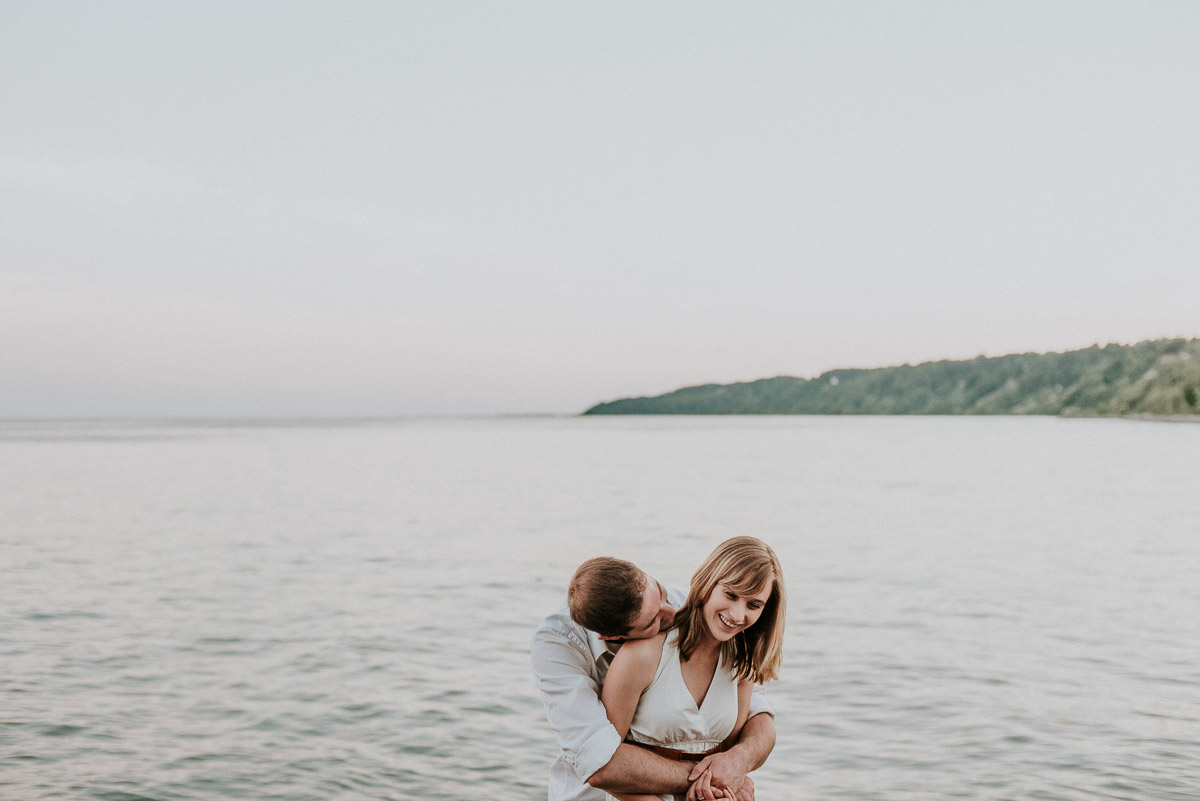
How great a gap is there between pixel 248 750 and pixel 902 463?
5352cm

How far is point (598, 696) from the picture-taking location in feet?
10.3

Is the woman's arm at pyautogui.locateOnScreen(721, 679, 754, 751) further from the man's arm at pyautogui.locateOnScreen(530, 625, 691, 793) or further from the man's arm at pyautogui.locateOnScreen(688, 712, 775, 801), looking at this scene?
the man's arm at pyautogui.locateOnScreen(530, 625, 691, 793)

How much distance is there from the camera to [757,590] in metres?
3.00

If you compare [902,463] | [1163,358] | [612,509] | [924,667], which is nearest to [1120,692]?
[924,667]

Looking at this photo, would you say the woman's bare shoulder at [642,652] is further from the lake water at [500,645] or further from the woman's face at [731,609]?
the lake water at [500,645]

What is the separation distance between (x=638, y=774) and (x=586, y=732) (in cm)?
22

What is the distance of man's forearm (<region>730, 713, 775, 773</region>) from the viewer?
3178 mm

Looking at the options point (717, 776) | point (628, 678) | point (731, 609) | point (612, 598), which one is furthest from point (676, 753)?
point (612, 598)

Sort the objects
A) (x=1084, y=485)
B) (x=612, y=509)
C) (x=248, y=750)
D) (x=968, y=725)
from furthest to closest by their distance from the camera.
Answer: (x=1084, y=485), (x=612, y=509), (x=968, y=725), (x=248, y=750)

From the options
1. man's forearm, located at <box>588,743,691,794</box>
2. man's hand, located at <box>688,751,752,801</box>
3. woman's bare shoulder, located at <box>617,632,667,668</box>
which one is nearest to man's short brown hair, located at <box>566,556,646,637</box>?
woman's bare shoulder, located at <box>617,632,667,668</box>

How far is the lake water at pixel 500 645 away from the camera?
25.7ft

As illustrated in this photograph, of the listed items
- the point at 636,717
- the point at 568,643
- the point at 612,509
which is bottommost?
the point at 612,509

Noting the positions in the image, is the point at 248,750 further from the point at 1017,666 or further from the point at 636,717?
the point at 1017,666

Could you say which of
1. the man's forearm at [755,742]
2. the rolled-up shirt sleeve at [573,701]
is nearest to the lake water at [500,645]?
the man's forearm at [755,742]
